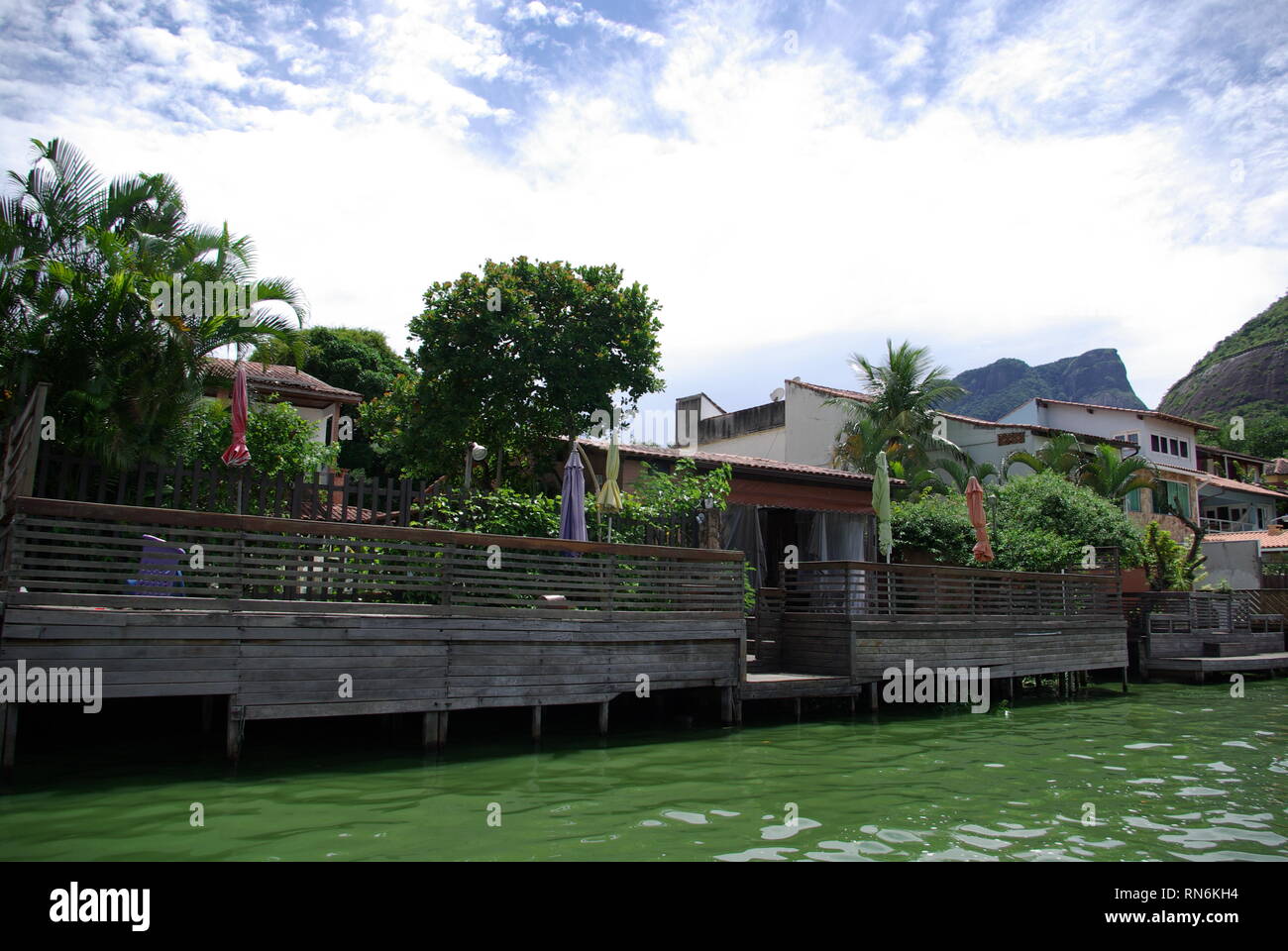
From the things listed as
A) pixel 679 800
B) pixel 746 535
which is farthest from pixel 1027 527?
pixel 679 800

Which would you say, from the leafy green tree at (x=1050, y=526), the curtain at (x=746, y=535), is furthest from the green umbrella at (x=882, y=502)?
the leafy green tree at (x=1050, y=526)

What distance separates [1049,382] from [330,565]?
14636 cm

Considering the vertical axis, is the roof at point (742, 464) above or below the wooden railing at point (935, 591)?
above

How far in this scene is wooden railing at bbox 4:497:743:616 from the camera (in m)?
7.74

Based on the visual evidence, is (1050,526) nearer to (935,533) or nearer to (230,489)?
(935,533)

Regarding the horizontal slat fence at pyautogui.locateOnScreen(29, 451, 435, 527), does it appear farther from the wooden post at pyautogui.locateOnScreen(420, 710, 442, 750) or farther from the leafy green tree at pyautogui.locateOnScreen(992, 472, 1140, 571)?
the leafy green tree at pyautogui.locateOnScreen(992, 472, 1140, 571)

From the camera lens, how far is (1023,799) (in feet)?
25.9

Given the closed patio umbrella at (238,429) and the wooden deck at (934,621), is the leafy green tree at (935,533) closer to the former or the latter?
the wooden deck at (934,621)

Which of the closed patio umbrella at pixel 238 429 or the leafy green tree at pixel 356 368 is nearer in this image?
the closed patio umbrella at pixel 238 429

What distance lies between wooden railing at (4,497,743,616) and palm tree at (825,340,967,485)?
780 inches

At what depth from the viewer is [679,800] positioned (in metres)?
7.62

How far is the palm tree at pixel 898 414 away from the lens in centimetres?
3045

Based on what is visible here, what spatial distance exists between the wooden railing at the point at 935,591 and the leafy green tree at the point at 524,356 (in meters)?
6.84

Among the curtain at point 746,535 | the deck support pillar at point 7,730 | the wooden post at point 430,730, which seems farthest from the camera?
the curtain at point 746,535
